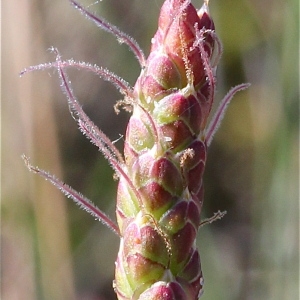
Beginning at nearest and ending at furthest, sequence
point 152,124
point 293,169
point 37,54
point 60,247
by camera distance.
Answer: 1. point 152,124
2. point 293,169
3. point 60,247
4. point 37,54

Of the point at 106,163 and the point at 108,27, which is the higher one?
the point at 106,163

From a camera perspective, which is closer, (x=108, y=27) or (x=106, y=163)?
(x=108, y=27)

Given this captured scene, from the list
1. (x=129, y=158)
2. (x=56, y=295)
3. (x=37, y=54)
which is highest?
(x=37, y=54)

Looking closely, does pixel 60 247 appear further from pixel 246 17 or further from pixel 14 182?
pixel 246 17

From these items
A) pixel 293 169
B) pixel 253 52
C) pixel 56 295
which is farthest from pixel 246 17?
pixel 56 295

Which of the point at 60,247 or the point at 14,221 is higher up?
the point at 14,221

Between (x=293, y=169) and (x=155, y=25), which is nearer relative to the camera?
(x=293, y=169)

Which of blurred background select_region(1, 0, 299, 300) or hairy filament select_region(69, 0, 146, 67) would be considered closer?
hairy filament select_region(69, 0, 146, 67)

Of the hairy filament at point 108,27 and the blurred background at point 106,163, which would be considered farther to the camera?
the blurred background at point 106,163
